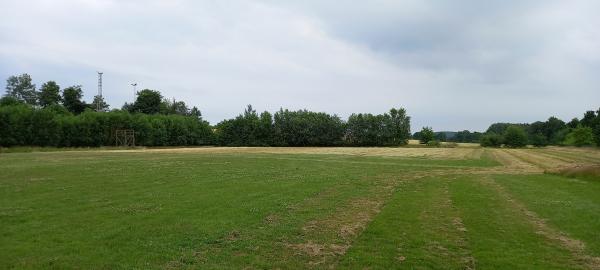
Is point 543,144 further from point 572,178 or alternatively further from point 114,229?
point 114,229

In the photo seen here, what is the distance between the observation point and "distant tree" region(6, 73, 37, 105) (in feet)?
438

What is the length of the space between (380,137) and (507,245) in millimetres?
114583

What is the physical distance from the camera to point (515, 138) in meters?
139

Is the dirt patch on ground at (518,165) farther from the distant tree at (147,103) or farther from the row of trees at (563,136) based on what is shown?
the distant tree at (147,103)

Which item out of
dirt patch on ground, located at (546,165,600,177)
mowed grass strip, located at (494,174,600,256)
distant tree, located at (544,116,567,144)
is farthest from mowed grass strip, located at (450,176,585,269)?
distant tree, located at (544,116,567,144)

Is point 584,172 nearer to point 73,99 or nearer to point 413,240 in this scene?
point 413,240

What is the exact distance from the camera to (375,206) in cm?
1700

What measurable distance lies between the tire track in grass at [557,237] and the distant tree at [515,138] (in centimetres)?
13036

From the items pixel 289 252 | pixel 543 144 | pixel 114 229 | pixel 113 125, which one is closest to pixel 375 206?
pixel 289 252

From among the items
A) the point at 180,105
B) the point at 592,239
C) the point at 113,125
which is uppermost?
the point at 180,105

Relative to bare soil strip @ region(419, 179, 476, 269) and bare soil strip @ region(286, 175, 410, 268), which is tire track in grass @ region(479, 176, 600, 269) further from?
bare soil strip @ region(286, 175, 410, 268)

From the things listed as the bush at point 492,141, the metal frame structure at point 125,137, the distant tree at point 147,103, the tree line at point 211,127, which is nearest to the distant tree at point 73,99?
the tree line at point 211,127

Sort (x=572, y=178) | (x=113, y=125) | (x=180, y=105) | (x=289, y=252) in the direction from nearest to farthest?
(x=289, y=252) < (x=572, y=178) < (x=113, y=125) < (x=180, y=105)

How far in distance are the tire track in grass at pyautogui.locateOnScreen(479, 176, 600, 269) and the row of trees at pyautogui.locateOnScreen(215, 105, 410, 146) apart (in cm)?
10311
